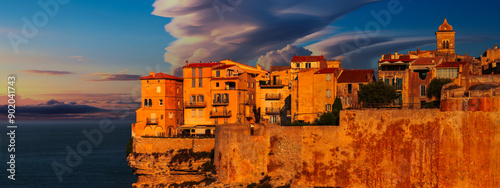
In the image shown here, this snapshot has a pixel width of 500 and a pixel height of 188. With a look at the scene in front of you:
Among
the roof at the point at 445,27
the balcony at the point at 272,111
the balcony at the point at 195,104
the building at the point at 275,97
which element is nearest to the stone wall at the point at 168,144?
the balcony at the point at 195,104

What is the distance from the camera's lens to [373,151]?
4062 cm

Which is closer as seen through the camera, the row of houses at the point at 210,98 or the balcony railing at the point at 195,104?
the row of houses at the point at 210,98

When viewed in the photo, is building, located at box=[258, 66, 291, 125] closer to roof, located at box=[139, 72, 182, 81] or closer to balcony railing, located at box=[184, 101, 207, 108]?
balcony railing, located at box=[184, 101, 207, 108]

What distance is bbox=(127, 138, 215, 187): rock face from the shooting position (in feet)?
166

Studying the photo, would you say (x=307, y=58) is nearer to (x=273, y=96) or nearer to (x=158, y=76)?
(x=273, y=96)

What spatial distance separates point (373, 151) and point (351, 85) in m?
13.6

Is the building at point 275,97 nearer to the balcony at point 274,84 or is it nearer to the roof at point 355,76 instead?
the balcony at point 274,84

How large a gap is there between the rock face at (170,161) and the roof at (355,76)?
15.2 m

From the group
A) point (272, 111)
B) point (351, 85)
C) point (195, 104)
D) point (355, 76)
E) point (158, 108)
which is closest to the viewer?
point (351, 85)

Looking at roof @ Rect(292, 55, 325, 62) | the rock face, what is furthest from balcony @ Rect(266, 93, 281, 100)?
the rock face

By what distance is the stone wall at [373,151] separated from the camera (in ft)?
125

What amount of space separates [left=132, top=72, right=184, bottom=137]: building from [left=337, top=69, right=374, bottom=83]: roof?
2011 centimetres

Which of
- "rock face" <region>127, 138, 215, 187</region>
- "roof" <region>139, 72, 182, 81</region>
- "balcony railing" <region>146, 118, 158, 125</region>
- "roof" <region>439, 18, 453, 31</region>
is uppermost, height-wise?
"roof" <region>439, 18, 453, 31</region>

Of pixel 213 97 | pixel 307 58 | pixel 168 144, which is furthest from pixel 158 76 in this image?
pixel 307 58
